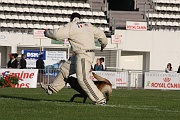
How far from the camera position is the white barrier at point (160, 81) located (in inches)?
1316

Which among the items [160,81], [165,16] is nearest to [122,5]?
[165,16]

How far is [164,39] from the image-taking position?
43.0 m

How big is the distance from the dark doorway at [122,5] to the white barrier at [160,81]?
1540cm

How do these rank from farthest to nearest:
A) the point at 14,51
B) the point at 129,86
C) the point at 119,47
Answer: the point at 119,47 < the point at 14,51 < the point at 129,86

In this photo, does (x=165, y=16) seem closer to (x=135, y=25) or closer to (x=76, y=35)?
(x=135, y=25)

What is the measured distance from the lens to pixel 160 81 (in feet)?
110

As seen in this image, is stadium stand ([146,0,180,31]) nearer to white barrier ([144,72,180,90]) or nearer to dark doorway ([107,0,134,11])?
dark doorway ([107,0,134,11])

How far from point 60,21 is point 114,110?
103 ft

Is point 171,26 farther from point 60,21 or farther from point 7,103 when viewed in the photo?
point 7,103

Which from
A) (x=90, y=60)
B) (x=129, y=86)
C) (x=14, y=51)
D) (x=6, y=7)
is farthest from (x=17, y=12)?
(x=90, y=60)

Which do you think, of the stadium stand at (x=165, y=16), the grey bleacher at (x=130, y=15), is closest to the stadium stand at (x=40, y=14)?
the grey bleacher at (x=130, y=15)

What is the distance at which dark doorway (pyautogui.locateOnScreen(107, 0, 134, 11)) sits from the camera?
48.8 meters

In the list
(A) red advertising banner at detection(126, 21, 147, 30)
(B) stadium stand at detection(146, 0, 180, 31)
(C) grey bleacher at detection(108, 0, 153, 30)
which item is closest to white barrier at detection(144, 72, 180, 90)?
(A) red advertising banner at detection(126, 21, 147, 30)

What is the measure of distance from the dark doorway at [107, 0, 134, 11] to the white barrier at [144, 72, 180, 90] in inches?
606
